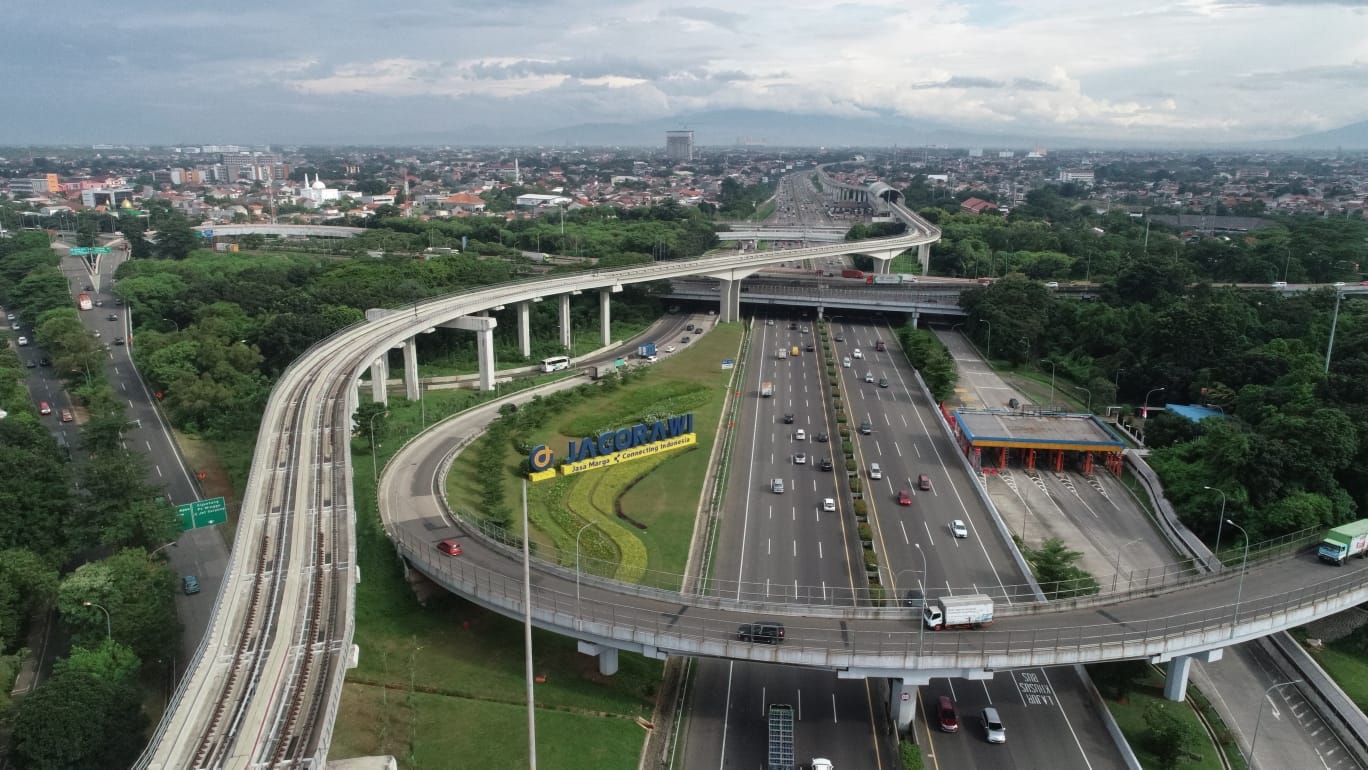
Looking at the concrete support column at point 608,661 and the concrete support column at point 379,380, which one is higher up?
the concrete support column at point 379,380

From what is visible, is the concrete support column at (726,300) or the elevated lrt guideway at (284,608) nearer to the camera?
the elevated lrt guideway at (284,608)

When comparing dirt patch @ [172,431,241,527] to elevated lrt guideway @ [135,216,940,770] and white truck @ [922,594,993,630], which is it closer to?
elevated lrt guideway @ [135,216,940,770]

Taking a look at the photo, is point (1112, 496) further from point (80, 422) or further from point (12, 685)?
point (80, 422)

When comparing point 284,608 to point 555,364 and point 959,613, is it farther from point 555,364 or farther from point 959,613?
point 555,364

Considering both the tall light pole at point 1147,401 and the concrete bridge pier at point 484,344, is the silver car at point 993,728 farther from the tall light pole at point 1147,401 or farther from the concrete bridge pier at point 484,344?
the concrete bridge pier at point 484,344

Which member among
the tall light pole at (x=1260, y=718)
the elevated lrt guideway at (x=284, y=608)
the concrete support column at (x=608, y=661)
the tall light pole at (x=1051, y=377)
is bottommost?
the tall light pole at (x=1260, y=718)

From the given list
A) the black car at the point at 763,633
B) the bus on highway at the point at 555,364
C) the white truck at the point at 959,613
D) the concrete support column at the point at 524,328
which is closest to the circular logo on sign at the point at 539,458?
the black car at the point at 763,633

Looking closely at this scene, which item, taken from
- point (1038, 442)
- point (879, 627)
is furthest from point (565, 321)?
point (879, 627)
